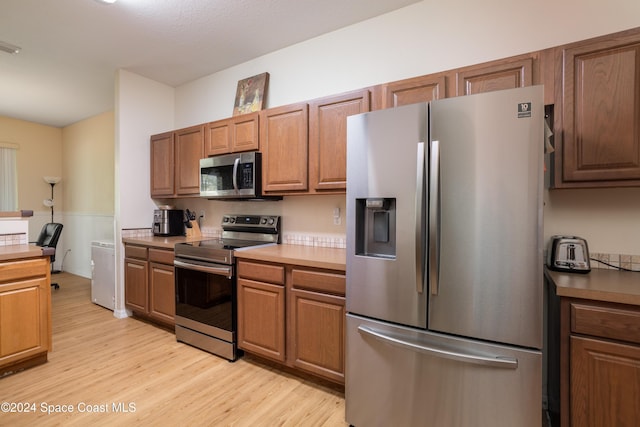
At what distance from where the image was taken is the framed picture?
3.00m

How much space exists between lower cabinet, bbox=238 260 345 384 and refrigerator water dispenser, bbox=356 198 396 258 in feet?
1.08

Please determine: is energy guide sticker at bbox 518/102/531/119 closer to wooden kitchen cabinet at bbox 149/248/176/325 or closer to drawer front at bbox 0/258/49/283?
wooden kitchen cabinet at bbox 149/248/176/325

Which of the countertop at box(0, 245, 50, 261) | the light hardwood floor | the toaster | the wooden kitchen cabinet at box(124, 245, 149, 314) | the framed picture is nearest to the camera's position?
the toaster

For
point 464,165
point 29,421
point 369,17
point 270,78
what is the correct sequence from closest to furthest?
A: point 464,165, point 29,421, point 369,17, point 270,78

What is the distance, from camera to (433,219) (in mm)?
1398

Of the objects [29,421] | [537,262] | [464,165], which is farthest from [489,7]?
[29,421]

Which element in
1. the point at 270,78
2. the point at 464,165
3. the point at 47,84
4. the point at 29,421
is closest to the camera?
the point at 464,165

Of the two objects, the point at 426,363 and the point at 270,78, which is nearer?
the point at 426,363

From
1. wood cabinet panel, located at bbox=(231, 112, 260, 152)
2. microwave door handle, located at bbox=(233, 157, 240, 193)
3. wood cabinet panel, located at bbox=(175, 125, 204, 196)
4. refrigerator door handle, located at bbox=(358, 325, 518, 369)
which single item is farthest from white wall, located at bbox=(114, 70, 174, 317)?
refrigerator door handle, located at bbox=(358, 325, 518, 369)

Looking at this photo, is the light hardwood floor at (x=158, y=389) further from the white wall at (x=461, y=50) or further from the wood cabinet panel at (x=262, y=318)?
the white wall at (x=461, y=50)

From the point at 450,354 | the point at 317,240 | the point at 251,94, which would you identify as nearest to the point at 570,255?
the point at 450,354

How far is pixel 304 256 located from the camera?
215 cm

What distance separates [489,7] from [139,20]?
2.67m

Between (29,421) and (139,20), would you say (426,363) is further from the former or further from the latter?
(139,20)
